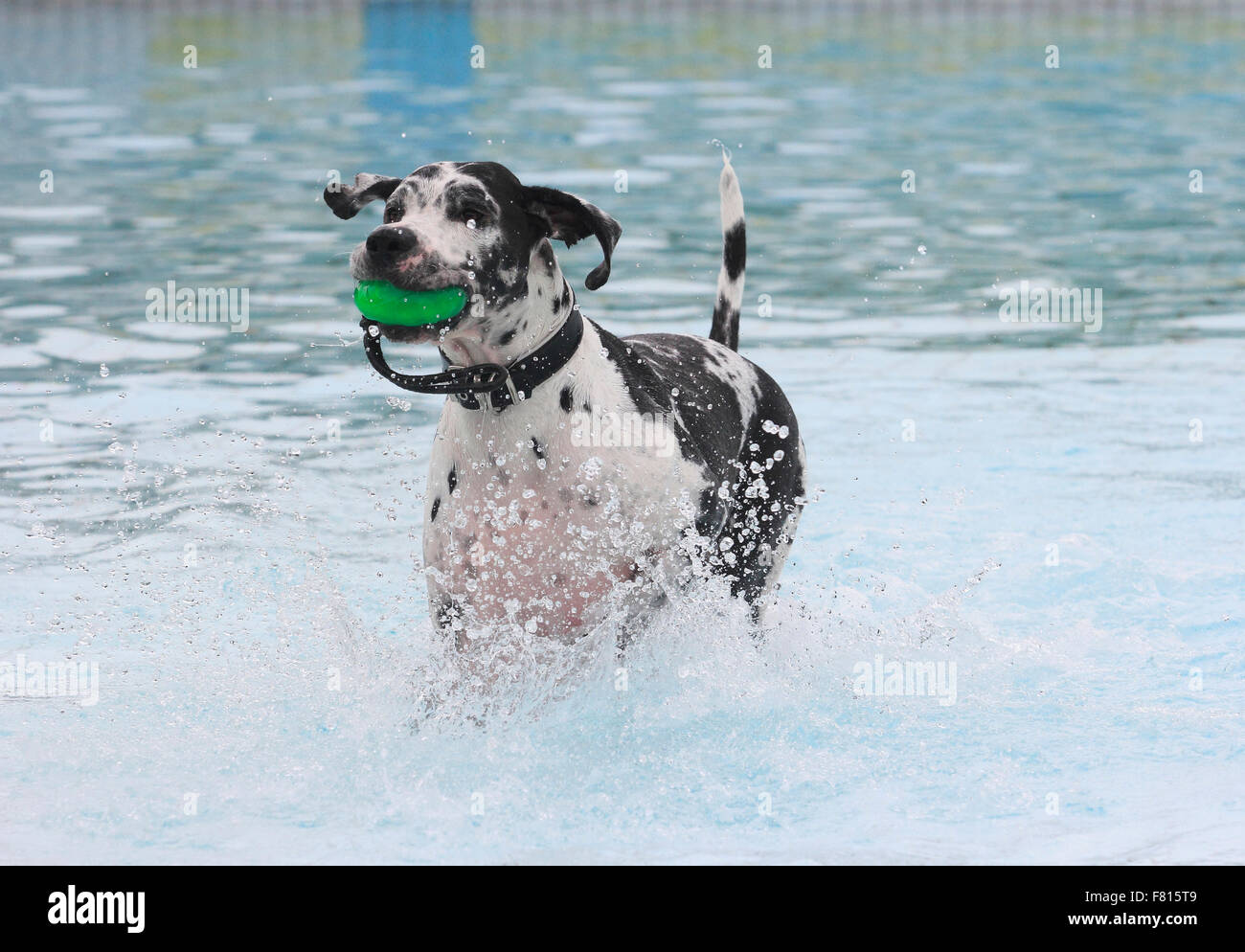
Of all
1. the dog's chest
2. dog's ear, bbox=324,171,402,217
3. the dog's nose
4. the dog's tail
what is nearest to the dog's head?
the dog's nose

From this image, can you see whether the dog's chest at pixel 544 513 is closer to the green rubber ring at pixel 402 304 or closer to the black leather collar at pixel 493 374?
the black leather collar at pixel 493 374

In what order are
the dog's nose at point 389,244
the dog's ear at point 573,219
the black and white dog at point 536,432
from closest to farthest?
the dog's nose at point 389,244, the black and white dog at point 536,432, the dog's ear at point 573,219

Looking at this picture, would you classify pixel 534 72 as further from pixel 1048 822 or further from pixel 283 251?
pixel 1048 822

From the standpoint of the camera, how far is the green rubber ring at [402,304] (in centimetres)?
401

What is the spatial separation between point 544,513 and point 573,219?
0.75m

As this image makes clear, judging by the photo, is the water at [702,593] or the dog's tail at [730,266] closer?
the water at [702,593]

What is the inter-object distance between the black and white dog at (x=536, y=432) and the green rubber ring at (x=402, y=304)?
22mm

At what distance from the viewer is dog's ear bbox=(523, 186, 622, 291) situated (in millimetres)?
4293

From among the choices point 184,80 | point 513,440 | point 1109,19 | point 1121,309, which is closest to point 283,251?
point 1121,309

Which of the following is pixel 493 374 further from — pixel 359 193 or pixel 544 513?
pixel 359 193

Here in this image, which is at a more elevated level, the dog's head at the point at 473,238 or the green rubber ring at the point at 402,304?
the dog's head at the point at 473,238

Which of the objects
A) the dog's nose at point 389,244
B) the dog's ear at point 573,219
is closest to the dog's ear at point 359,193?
the dog's ear at point 573,219

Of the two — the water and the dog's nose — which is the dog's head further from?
the water

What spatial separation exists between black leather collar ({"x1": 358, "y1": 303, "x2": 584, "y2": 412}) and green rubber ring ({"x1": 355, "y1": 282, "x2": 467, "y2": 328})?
0.07m
